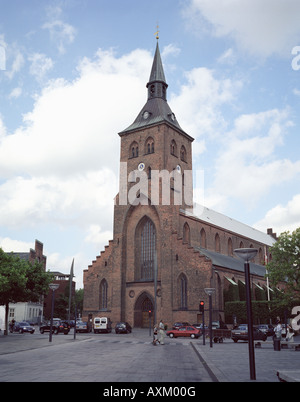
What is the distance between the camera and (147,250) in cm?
5269

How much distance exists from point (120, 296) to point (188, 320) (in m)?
9.92

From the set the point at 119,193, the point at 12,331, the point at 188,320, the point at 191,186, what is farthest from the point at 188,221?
the point at 12,331

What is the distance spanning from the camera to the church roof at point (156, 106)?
56906mm

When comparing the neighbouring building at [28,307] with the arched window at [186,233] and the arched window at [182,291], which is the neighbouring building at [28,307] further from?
the arched window at [182,291]

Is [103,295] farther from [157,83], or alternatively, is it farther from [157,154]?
[157,83]

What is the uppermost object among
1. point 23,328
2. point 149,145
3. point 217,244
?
point 149,145

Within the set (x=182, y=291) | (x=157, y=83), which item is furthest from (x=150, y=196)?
(x=157, y=83)

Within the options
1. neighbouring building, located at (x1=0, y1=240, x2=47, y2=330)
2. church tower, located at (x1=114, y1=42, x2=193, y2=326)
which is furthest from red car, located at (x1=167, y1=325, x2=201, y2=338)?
neighbouring building, located at (x1=0, y1=240, x2=47, y2=330)

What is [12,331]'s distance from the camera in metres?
49.7

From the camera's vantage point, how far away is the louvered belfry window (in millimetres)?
51812

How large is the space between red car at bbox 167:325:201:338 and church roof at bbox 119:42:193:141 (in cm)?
2846

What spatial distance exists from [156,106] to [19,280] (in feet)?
110
